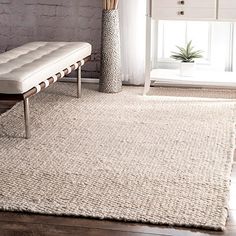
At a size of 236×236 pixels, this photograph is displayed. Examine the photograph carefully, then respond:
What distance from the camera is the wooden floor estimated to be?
208 cm

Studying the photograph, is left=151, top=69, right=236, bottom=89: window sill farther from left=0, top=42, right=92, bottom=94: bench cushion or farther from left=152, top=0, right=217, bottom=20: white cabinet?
left=0, top=42, right=92, bottom=94: bench cushion

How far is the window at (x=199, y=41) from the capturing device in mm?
4125

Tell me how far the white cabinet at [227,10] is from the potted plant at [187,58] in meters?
0.43

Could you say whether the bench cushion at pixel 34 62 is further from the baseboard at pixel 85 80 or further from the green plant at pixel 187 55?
the green plant at pixel 187 55

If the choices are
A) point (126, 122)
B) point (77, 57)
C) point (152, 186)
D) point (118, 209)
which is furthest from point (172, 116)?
point (118, 209)

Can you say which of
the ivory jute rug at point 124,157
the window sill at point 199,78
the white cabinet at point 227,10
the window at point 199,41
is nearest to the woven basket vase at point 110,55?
the ivory jute rug at point 124,157

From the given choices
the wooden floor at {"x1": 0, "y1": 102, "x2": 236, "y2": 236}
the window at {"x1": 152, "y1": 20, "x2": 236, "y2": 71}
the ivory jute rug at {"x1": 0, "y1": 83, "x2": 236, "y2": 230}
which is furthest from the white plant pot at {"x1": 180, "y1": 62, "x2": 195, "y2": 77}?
the wooden floor at {"x1": 0, "y1": 102, "x2": 236, "y2": 236}

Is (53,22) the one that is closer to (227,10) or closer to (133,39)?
(133,39)

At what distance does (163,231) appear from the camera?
209 cm

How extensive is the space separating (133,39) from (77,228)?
221cm

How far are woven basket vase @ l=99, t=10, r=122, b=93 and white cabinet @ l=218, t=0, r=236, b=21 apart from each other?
70 centimetres

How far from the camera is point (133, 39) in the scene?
4.11 meters

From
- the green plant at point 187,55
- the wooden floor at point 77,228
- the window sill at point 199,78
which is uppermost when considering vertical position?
the green plant at point 187,55

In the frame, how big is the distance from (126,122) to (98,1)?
1221mm
